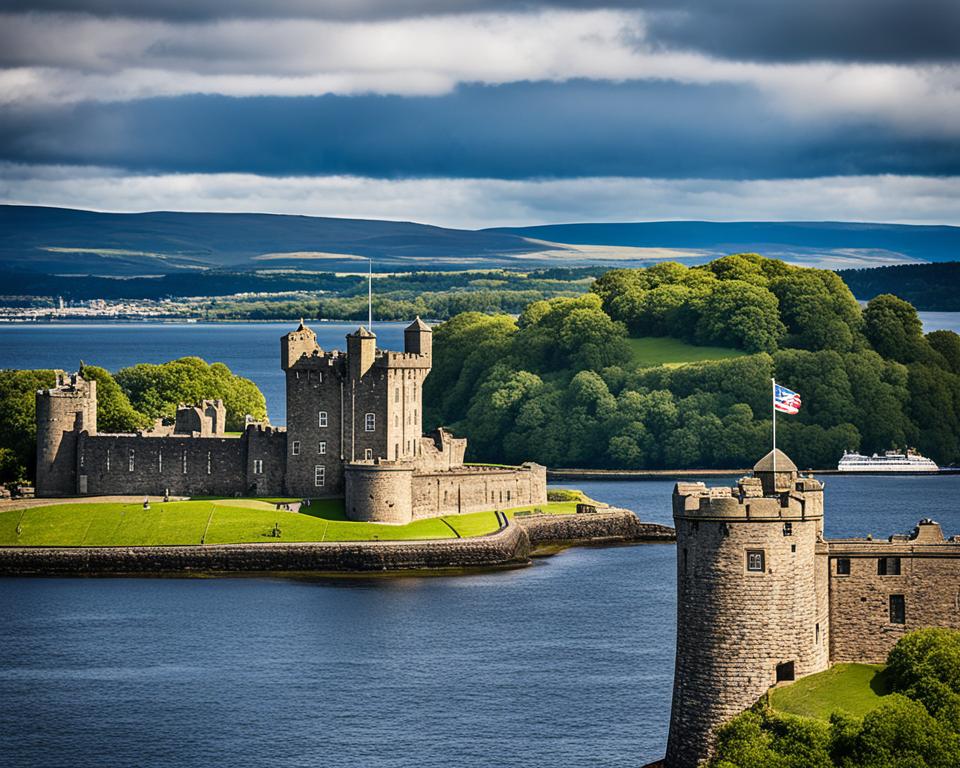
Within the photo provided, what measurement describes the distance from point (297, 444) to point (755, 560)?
200 feet

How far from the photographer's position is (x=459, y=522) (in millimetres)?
104500

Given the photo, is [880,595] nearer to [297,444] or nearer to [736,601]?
[736,601]

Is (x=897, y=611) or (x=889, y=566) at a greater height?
(x=889, y=566)

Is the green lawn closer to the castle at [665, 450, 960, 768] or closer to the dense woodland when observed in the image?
the castle at [665, 450, 960, 768]

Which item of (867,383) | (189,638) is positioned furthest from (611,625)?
(867,383)

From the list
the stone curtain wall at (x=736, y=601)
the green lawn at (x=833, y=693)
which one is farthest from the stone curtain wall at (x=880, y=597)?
the stone curtain wall at (x=736, y=601)

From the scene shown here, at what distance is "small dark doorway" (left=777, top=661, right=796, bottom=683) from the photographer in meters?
47.2

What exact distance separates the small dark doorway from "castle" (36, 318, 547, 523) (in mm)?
57385

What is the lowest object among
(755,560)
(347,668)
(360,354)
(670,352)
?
(347,668)

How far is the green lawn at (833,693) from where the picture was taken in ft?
151

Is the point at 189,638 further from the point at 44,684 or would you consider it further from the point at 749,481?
the point at 749,481

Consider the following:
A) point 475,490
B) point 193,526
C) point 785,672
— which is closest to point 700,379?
point 475,490

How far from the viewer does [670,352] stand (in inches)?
6747

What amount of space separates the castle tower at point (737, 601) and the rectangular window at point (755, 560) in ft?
0.07
